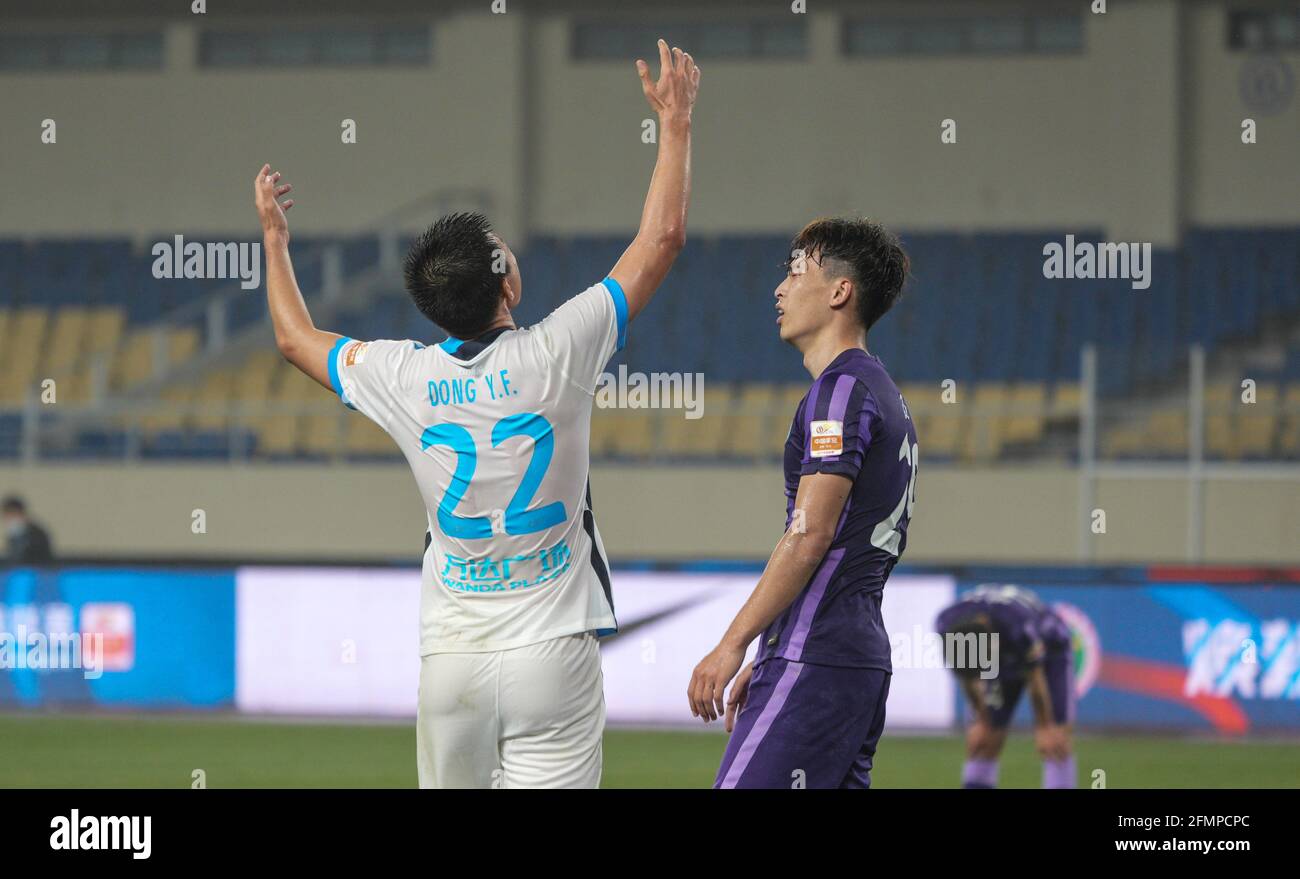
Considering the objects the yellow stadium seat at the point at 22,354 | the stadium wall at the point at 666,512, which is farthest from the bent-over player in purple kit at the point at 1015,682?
the yellow stadium seat at the point at 22,354

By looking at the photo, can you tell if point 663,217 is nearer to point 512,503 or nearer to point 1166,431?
point 512,503

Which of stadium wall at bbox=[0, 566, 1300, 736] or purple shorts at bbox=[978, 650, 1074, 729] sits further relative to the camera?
stadium wall at bbox=[0, 566, 1300, 736]

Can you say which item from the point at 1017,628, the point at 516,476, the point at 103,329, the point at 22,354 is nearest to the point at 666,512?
the point at 103,329

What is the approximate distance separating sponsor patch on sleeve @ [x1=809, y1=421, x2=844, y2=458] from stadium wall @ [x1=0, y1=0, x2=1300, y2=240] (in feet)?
53.0

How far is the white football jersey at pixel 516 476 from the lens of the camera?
3684mm

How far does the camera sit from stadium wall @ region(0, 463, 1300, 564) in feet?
52.2

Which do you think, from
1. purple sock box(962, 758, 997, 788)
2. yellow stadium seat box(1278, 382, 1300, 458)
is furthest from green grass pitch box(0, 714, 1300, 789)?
yellow stadium seat box(1278, 382, 1300, 458)

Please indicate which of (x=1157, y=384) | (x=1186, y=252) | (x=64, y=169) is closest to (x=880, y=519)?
(x=1157, y=384)

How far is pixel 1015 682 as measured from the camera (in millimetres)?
7492

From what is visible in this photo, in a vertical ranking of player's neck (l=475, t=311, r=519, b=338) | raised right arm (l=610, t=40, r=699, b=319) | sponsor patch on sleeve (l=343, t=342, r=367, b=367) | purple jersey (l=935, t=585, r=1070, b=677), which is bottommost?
purple jersey (l=935, t=585, r=1070, b=677)

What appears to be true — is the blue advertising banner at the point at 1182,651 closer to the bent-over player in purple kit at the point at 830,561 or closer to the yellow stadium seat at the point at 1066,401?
the yellow stadium seat at the point at 1066,401

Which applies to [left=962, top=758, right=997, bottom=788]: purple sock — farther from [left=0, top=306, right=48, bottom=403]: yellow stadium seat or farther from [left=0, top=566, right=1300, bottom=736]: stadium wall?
[left=0, top=306, right=48, bottom=403]: yellow stadium seat

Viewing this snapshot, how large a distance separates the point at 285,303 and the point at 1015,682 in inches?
174
